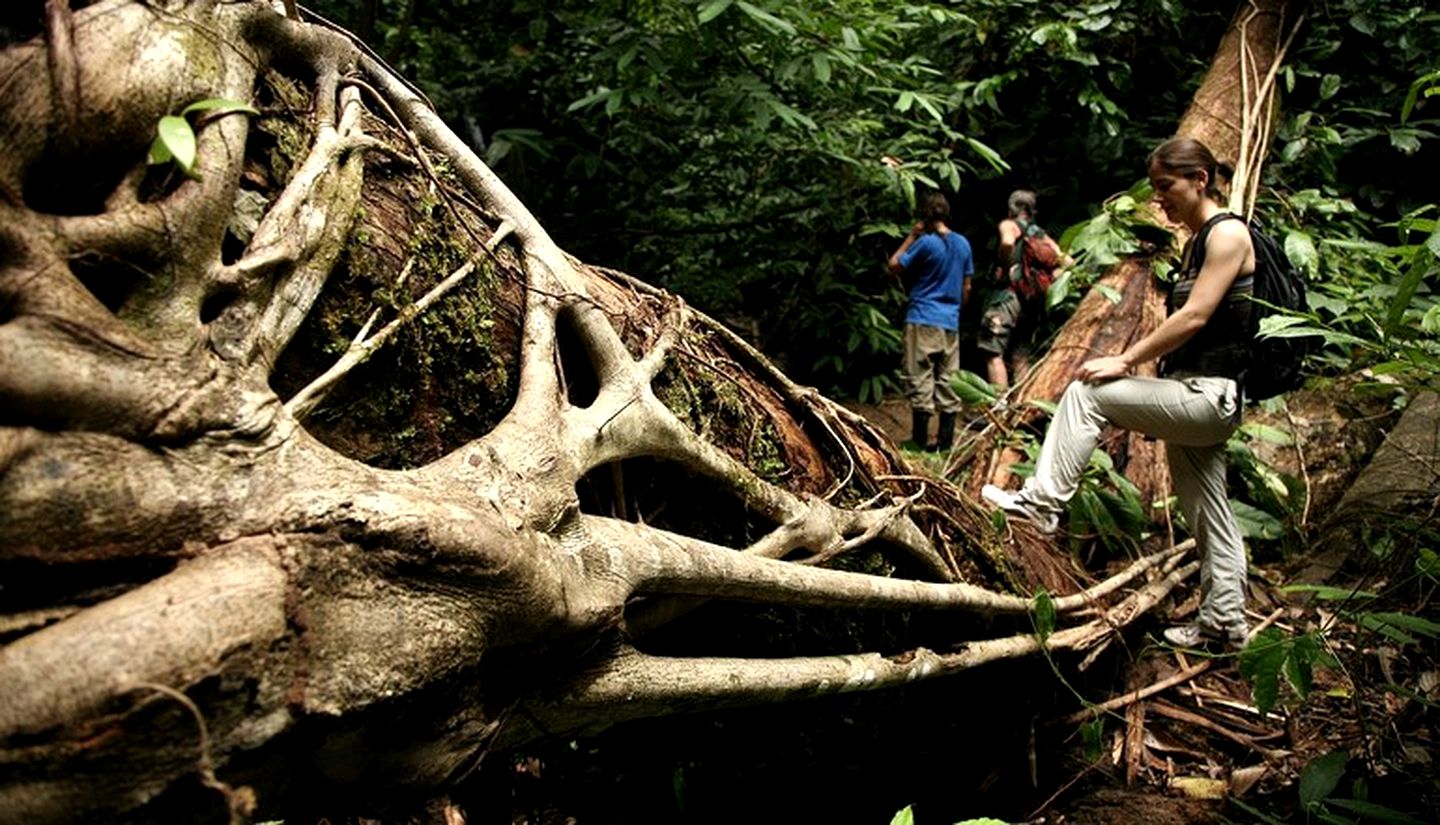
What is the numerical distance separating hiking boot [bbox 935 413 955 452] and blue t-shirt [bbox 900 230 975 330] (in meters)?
1.00

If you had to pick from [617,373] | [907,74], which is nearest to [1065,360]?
[907,74]

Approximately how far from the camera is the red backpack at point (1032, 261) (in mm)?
7117

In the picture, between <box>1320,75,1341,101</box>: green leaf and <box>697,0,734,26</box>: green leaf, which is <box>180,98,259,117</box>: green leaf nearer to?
<box>697,0,734,26</box>: green leaf

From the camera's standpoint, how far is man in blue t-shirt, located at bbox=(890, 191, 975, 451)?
23.2 ft

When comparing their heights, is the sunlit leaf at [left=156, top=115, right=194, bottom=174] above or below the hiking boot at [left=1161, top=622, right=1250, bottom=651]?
above

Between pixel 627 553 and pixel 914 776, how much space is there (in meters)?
2.19

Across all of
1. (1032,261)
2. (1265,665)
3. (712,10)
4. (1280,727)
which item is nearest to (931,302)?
(1032,261)

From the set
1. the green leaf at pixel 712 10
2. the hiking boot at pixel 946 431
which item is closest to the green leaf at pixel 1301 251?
the green leaf at pixel 712 10

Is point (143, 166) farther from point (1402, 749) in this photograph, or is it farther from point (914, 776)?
point (1402, 749)

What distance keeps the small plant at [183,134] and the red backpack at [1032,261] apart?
654cm

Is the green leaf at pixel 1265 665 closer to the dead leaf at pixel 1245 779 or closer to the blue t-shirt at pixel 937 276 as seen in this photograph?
the dead leaf at pixel 1245 779

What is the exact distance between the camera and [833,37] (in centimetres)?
482

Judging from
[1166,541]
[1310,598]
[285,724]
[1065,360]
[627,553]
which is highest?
[285,724]

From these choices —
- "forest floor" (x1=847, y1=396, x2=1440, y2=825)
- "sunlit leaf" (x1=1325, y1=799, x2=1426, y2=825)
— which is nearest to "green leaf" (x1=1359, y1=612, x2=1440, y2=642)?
"forest floor" (x1=847, y1=396, x2=1440, y2=825)
